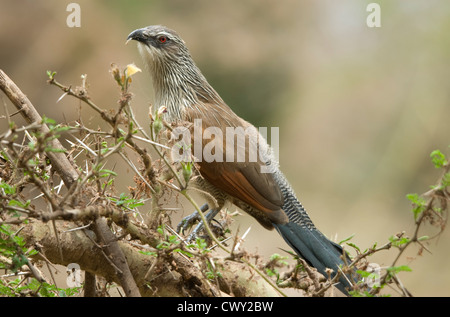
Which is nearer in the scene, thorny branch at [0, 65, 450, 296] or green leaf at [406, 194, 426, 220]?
green leaf at [406, 194, 426, 220]

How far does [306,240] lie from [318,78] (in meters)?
5.18

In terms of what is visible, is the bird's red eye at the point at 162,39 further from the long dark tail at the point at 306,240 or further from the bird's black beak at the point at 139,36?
the long dark tail at the point at 306,240

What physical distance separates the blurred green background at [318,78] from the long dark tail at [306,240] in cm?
355

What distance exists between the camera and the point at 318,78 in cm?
750

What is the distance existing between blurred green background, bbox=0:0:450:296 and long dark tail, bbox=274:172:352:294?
355 centimetres

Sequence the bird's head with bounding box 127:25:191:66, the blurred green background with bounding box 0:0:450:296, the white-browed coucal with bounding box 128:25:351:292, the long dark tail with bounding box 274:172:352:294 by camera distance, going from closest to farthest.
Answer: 1. the long dark tail with bounding box 274:172:352:294
2. the white-browed coucal with bounding box 128:25:351:292
3. the bird's head with bounding box 127:25:191:66
4. the blurred green background with bounding box 0:0:450:296

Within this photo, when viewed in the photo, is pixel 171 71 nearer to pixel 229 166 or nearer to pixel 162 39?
pixel 162 39

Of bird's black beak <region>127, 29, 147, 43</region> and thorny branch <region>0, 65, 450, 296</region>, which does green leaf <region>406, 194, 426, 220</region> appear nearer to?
thorny branch <region>0, 65, 450, 296</region>

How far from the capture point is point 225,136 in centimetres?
288

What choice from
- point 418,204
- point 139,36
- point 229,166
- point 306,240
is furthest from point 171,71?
point 418,204

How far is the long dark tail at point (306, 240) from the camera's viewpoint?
8.04 feet

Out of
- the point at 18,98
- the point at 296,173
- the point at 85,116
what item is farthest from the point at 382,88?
the point at 18,98

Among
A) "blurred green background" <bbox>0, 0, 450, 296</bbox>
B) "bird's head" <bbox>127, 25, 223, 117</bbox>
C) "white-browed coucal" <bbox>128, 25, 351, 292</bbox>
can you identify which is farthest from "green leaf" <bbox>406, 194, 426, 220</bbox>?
"blurred green background" <bbox>0, 0, 450, 296</bbox>

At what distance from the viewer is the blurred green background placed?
661 centimetres
